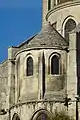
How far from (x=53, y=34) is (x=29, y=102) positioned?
6.27 m

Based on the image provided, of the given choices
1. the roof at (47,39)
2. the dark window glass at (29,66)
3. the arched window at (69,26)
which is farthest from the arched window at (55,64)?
the arched window at (69,26)

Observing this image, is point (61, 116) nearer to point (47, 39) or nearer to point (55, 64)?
point (55, 64)

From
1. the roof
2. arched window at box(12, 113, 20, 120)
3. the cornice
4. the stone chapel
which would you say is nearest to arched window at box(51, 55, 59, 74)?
the stone chapel

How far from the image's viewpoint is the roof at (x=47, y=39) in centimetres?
5434

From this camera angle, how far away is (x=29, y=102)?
53250mm

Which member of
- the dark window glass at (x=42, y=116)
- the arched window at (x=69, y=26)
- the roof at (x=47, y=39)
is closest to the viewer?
the dark window glass at (x=42, y=116)

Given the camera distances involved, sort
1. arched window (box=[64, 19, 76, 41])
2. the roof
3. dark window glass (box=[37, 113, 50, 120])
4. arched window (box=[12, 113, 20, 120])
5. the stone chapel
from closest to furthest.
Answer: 1. the stone chapel
2. dark window glass (box=[37, 113, 50, 120])
3. the roof
4. arched window (box=[12, 113, 20, 120])
5. arched window (box=[64, 19, 76, 41])

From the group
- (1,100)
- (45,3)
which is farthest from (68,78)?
(45,3)

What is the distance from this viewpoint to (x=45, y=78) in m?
53.6

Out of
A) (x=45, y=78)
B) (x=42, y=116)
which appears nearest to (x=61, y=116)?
(x=42, y=116)

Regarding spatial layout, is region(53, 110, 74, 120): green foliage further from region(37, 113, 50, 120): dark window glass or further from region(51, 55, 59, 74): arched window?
region(51, 55, 59, 74): arched window

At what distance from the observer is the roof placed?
54344 mm

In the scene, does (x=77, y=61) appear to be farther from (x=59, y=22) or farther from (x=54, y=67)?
(x=59, y=22)

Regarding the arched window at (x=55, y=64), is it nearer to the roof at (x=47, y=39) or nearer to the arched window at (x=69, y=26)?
the roof at (x=47, y=39)
